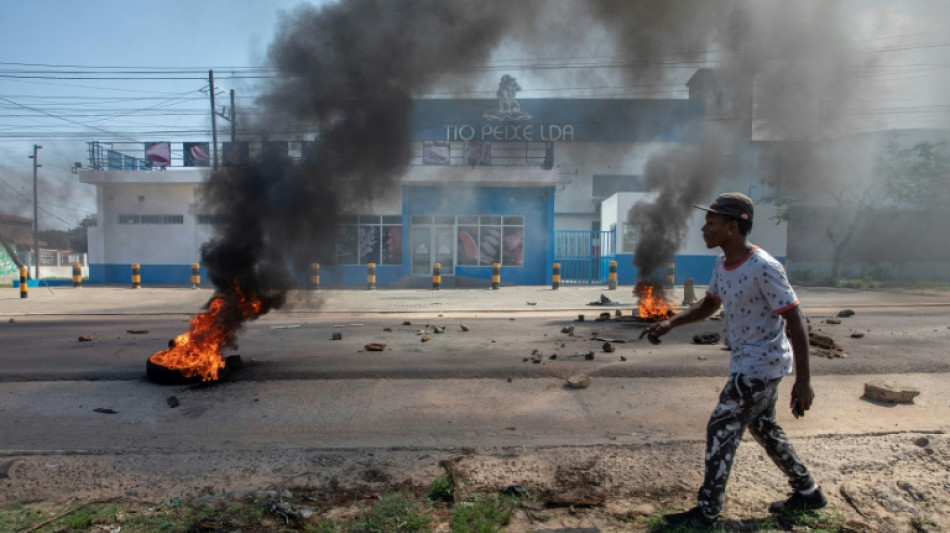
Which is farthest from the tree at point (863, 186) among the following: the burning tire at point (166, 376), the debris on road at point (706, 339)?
the burning tire at point (166, 376)

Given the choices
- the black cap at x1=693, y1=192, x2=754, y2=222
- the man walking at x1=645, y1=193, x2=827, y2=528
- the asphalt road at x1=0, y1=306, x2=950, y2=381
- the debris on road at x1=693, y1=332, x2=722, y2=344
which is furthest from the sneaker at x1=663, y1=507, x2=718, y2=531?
the debris on road at x1=693, y1=332, x2=722, y2=344

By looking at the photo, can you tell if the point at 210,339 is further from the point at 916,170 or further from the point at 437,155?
the point at 916,170

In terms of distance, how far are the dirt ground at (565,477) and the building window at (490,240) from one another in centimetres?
1732

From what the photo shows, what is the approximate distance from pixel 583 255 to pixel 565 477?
1837cm

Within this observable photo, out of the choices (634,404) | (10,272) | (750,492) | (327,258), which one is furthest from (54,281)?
(750,492)

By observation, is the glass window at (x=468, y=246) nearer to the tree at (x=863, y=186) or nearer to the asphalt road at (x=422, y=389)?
the tree at (x=863, y=186)

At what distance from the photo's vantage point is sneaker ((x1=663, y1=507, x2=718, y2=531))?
8.67 ft

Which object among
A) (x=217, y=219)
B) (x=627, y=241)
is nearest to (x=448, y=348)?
(x=217, y=219)

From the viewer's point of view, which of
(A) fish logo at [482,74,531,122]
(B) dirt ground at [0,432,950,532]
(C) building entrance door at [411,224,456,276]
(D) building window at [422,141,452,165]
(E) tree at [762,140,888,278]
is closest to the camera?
(B) dirt ground at [0,432,950,532]

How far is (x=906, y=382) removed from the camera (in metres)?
5.27

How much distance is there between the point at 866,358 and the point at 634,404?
3324mm

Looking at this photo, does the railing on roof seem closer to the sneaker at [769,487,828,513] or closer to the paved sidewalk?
the paved sidewalk

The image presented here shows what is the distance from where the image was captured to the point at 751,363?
2654mm

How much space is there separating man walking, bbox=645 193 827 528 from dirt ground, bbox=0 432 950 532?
0.72 ft
